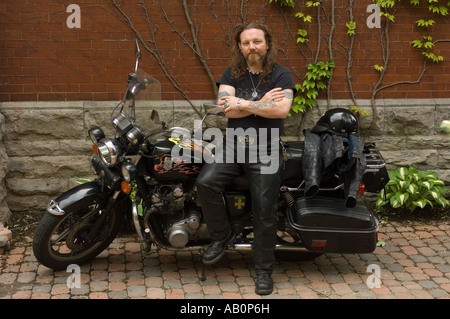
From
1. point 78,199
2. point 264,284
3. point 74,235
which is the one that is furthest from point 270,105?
point 74,235

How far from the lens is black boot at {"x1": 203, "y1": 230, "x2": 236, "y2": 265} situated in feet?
14.8

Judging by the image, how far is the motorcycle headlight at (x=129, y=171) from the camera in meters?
4.28

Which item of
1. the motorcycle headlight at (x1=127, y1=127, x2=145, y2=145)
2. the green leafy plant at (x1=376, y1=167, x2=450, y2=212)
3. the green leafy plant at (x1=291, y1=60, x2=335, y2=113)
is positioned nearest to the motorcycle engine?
the motorcycle headlight at (x1=127, y1=127, x2=145, y2=145)

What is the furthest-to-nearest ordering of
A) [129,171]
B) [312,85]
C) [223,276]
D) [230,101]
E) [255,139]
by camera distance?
[312,85] → [223,276] → [255,139] → [230,101] → [129,171]

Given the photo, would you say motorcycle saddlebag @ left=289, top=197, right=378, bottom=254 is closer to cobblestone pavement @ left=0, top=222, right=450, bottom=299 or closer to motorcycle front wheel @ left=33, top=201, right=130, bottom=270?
cobblestone pavement @ left=0, top=222, right=450, bottom=299

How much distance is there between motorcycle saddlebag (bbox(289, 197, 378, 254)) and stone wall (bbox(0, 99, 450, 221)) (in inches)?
73.6

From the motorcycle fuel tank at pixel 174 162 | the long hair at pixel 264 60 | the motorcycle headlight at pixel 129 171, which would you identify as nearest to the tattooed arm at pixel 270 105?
the long hair at pixel 264 60

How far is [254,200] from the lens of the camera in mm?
4406

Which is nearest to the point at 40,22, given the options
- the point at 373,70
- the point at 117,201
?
the point at 117,201

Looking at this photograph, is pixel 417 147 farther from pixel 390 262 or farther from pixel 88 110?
pixel 88 110

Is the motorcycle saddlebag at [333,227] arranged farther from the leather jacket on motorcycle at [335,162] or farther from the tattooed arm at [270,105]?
the tattooed arm at [270,105]

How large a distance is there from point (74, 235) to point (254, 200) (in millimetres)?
1431

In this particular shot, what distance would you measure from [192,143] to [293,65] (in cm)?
206

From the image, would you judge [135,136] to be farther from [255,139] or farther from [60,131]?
[60,131]
